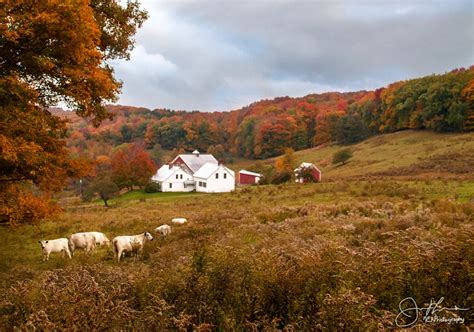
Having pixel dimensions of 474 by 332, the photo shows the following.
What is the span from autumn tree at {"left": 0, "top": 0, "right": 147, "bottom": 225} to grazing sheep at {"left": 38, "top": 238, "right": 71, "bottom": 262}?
13.3 ft

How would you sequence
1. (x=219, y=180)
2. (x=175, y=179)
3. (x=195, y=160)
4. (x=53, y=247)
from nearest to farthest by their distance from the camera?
1. (x=53, y=247)
2. (x=219, y=180)
3. (x=175, y=179)
4. (x=195, y=160)

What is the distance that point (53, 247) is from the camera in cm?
1497

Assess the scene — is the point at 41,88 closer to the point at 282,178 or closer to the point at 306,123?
the point at 282,178

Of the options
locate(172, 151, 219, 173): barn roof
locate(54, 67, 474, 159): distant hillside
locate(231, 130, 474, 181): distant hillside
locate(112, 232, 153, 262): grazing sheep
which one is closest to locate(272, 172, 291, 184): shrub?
locate(231, 130, 474, 181): distant hillside

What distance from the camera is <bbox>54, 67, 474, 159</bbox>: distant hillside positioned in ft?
276

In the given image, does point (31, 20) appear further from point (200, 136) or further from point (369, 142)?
point (200, 136)

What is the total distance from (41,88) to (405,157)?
67927mm

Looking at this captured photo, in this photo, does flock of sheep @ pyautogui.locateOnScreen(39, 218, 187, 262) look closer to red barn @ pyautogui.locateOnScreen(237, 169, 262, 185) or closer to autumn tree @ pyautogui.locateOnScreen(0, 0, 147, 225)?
autumn tree @ pyautogui.locateOnScreen(0, 0, 147, 225)

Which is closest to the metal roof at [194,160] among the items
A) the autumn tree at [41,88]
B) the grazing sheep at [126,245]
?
the grazing sheep at [126,245]

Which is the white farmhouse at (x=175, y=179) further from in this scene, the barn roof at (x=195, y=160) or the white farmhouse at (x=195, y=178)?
the barn roof at (x=195, y=160)

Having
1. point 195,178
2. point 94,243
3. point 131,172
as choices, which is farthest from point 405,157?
point 94,243

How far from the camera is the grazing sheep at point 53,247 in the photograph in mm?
14696

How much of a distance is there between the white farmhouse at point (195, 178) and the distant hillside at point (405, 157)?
13545mm

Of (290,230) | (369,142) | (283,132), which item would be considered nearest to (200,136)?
(283,132)
